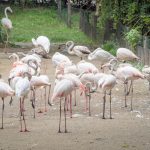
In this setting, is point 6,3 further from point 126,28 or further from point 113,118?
point 113,118

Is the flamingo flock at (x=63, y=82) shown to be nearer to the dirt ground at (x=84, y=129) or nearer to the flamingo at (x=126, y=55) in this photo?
the dirt ground at (x=84, y=129)

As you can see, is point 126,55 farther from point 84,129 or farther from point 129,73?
point 84,129

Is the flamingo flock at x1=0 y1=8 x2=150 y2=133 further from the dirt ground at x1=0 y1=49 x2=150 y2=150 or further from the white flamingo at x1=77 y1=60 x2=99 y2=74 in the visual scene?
the dirt ground at x1=0 y1=49 x2=150 y2=150

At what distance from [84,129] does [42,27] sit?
848 inches

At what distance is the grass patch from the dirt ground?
12.6 m

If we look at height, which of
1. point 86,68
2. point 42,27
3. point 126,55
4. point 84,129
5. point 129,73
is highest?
point 42,27

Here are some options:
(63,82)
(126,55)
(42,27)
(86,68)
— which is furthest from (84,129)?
(42,27)

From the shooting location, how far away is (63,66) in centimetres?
1147

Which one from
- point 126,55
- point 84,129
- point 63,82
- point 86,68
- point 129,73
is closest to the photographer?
point 84,129

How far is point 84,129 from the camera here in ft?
28.3

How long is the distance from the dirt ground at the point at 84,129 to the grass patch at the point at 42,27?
41.2 ft

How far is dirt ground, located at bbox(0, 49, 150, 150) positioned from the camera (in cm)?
756

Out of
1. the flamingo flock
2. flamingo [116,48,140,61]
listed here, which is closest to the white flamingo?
the flamingo flock

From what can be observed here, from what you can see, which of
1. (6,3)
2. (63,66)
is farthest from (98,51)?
(6,3)
